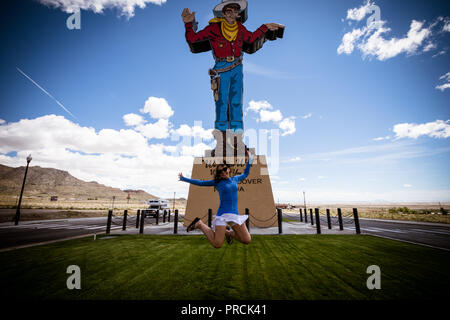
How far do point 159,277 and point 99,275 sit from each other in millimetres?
1179

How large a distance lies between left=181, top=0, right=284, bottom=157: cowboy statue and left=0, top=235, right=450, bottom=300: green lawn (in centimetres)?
660

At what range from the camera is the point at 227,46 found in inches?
410

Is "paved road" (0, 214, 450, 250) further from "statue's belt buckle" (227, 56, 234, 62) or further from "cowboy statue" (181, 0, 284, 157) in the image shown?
"statue's belt buckle" (227, 56, 234, 62)

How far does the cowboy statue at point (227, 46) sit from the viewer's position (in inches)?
408

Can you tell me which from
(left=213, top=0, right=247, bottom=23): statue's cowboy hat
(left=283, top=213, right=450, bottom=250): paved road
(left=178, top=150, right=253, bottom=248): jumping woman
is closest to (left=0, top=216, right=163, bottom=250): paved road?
(left=178, top=150, right=253, bottom=248): jumping woman

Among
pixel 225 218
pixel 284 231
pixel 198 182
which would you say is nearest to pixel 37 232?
pixel 198 182

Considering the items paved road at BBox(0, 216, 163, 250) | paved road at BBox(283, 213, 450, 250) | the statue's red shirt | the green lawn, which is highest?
the statue's red shirt

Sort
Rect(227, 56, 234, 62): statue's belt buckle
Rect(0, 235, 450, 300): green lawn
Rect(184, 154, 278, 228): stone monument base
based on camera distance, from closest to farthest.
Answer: Rect(0, 235, 450, 300): green lawn, Rect(227, 56, 234, 62): statue's belt buckle, Rect(184, 154, 278, 228): stone monument base

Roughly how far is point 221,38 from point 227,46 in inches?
19.9

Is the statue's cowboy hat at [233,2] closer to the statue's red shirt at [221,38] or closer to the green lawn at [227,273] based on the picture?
the statue's red shirt at [221,38]

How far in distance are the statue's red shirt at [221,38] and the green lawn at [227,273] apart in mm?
9419

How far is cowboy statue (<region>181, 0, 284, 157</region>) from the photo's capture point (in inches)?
408
